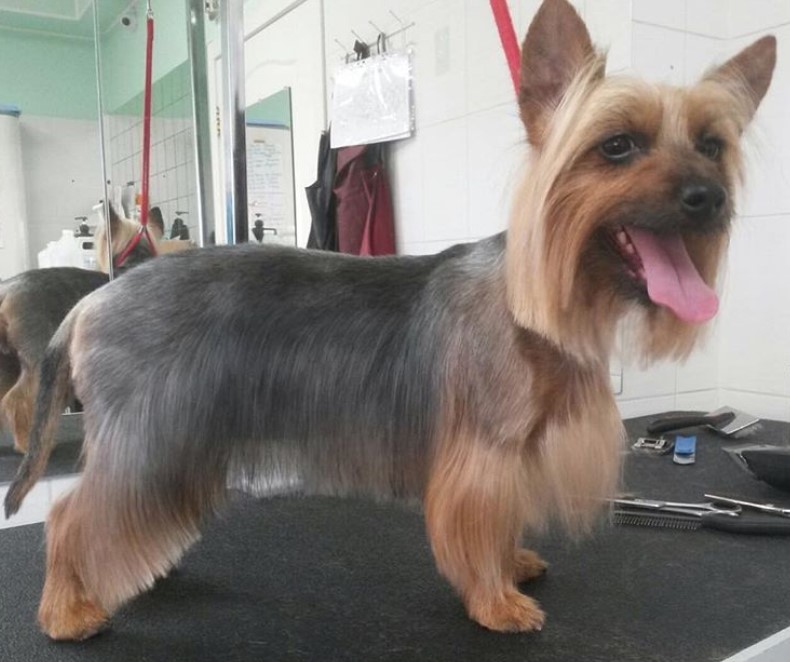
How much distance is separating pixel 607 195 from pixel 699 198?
0.09 m

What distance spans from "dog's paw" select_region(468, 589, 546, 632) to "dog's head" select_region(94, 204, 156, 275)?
1.16 m

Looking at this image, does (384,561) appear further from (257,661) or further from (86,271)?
(86,271)

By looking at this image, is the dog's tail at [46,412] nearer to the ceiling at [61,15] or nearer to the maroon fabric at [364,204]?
the ceiling at [61,15]

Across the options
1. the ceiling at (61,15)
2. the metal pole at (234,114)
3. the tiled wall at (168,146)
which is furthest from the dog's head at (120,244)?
the ceiling at (61,15)

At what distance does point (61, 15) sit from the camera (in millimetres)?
1825

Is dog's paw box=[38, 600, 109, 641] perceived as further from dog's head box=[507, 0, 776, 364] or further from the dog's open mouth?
the dog's open mouth

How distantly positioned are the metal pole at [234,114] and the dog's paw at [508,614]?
1074mm

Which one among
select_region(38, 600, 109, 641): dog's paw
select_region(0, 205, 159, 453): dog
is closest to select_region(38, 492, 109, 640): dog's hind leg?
select_region(38, 600, 109, 641): dog's paw

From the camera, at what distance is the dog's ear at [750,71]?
90cm

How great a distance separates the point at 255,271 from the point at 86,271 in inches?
34.8

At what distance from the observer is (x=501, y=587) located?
2.81 feet

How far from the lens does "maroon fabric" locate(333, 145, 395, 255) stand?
222cm

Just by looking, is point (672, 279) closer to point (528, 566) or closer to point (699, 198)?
point (699, 198)

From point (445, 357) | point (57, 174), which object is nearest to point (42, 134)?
point (57, 174)
